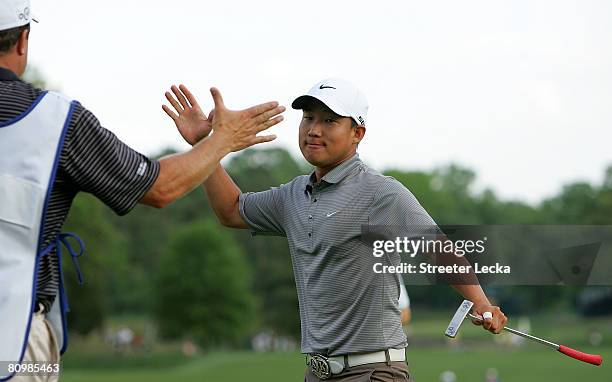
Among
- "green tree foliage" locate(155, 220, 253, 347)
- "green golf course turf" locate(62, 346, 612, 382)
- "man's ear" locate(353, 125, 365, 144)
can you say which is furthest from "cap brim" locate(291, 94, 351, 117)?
"green tree foliage" locate(155, 220, 253, 347)

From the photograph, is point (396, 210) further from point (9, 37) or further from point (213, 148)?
point (9, 37)

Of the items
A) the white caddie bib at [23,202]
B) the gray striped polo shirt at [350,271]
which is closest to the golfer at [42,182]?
the white caddie bib at [23,202]

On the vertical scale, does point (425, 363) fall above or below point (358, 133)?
below

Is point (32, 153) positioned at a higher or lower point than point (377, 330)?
higher

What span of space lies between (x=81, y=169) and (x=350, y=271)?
230cm

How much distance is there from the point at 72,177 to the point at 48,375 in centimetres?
89

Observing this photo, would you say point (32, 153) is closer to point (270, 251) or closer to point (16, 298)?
point (16, 298)

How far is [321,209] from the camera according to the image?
6812 mm

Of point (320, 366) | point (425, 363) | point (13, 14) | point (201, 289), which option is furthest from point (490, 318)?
point (201, 289)

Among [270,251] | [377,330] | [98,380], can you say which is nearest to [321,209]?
[377,330]

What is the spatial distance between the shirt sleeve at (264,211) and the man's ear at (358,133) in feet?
2.03

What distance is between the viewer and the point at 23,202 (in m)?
4.58

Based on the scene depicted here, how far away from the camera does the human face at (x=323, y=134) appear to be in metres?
6.86

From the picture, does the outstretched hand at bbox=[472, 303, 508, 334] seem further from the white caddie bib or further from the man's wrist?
the white caddie bib
